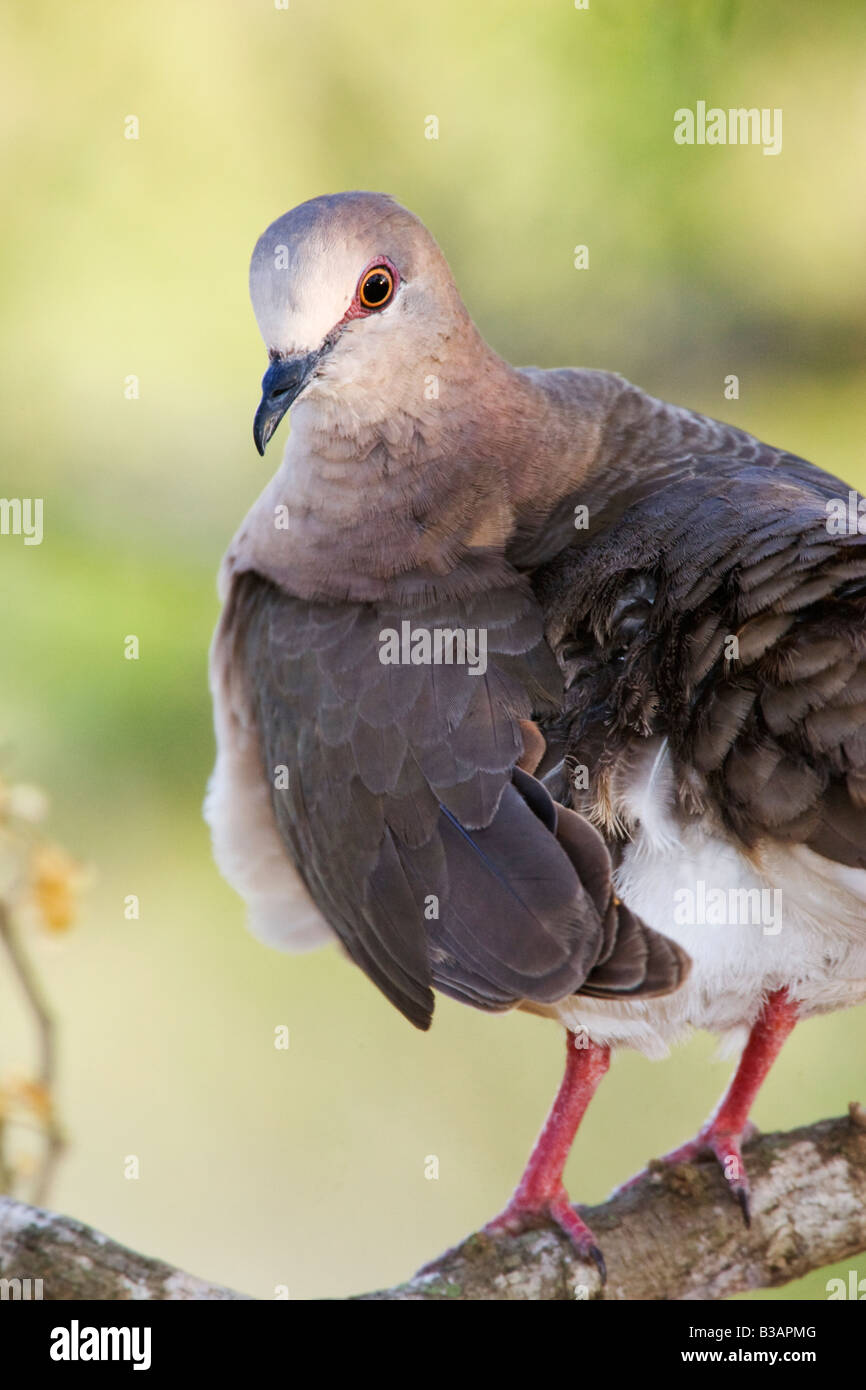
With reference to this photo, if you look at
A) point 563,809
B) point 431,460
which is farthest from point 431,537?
point 563,809

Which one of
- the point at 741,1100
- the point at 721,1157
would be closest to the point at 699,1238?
the point at 721,1157

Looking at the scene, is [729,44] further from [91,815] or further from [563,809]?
[91,815]

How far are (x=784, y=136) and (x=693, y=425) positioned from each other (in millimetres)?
752

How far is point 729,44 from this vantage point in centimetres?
239

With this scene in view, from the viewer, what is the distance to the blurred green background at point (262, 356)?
106 inches

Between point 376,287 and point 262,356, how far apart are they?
34.0 inches

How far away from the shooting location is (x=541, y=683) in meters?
1.91

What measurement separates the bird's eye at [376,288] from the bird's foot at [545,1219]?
129cm
